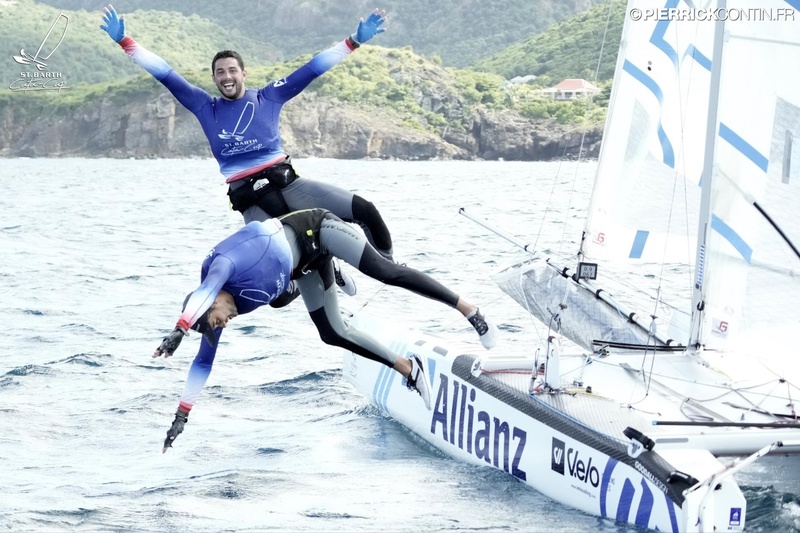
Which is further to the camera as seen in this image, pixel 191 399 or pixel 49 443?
pixel 49 443

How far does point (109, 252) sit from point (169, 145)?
5761 centimetres

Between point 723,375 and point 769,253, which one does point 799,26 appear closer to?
point 769,253

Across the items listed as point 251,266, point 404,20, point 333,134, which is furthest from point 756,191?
point 404,20

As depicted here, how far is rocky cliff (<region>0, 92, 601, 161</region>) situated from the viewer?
71062 millimetres

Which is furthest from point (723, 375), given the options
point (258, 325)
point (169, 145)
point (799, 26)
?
point (169, 145)

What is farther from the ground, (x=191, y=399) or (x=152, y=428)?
(x=191, y=399)

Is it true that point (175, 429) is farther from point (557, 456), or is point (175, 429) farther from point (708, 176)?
point (708, 176)

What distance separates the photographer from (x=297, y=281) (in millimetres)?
6316

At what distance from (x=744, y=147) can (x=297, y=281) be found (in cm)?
241

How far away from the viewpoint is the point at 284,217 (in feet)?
19.2

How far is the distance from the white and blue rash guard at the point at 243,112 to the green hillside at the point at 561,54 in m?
70.8

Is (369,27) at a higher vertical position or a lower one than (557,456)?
higher

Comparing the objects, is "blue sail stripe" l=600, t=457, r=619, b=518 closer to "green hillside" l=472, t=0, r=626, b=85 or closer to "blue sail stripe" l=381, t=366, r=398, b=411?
"blue sail stripe" l=381, t=366, r=398, b=411

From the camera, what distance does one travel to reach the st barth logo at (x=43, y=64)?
87125 millimetres
